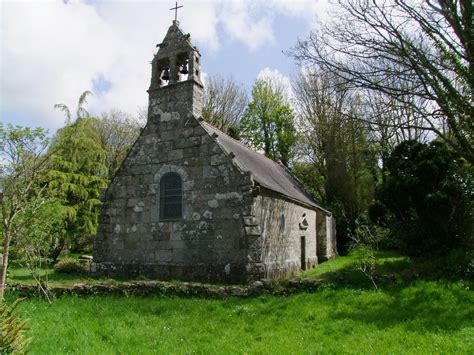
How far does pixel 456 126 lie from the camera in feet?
31.7

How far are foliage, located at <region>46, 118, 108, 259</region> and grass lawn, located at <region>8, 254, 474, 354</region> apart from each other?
416 inches

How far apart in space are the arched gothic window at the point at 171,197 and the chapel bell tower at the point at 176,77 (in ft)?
7.67

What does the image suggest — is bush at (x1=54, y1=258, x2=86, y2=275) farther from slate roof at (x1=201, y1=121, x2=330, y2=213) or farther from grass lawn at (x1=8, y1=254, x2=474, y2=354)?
slate roof at (x1=201, y1=121, x2=330, y2=213)

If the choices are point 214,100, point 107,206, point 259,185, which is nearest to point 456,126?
point 259,185

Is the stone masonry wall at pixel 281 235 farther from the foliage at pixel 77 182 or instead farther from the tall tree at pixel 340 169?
the foliage at pixel 77 182

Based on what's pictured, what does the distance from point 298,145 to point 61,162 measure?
1696 centimetres

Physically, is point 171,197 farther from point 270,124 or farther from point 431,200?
point 270,124

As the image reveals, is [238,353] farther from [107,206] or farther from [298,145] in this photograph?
[298,145]

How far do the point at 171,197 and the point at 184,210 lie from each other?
0.79m

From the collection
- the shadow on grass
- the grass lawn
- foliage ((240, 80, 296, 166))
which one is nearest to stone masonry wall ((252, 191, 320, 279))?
the shadow on grass

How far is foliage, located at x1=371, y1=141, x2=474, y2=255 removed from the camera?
37.8 ft

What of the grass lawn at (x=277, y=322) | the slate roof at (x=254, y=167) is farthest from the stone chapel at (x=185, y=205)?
the grass lawn at (x=277, y=322)

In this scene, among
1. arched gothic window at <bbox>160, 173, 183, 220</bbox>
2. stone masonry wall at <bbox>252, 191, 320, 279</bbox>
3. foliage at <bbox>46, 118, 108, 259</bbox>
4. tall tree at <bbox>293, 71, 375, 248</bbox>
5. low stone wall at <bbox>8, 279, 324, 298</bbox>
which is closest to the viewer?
low stone wall at <bbox>8, 279, 324, 298</bbox>

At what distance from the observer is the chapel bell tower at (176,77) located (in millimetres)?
13359
